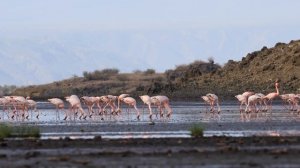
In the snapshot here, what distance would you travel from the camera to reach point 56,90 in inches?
3403

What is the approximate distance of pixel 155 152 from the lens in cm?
2244

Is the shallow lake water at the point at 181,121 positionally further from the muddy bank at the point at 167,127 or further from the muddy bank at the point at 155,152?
the muddy bank at the point at 155,152

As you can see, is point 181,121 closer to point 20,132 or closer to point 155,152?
point 20,132

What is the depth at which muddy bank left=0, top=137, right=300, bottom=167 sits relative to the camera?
20.2 metres

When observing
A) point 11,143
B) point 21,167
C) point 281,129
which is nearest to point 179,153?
point 21,167

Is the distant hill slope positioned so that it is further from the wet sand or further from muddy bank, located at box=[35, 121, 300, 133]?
the wet sand

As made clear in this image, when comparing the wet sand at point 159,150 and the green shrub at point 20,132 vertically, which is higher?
the green shrub at point 20,132

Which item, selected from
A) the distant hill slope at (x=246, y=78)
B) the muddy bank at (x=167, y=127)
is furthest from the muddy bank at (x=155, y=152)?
the distant hill slope at (x=246, y=78)

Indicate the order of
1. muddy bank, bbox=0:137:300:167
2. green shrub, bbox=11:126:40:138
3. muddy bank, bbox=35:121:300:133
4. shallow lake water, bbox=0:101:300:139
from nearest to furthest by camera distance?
muddy bank, bbox=0:137:300:167 < green shrub, bbox=11:126:40:138 < shallow lake water, bbox=0:101:300:139 < muddy bank, bbox=35:121:300:133

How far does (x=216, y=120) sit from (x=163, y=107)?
29.8ft

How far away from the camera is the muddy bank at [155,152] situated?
20.2 m

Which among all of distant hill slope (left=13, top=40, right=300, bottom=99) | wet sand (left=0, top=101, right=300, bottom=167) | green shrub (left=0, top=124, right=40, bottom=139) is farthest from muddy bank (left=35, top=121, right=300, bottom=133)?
distant hill slope (left=13, top=40, right=300, bottom=99)

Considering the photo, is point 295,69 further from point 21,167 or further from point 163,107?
point 21,167

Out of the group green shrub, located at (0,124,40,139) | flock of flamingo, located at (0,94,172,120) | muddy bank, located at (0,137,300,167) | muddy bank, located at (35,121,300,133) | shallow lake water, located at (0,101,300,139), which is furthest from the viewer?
flock of flamingo, located at (0,94,172,120)
